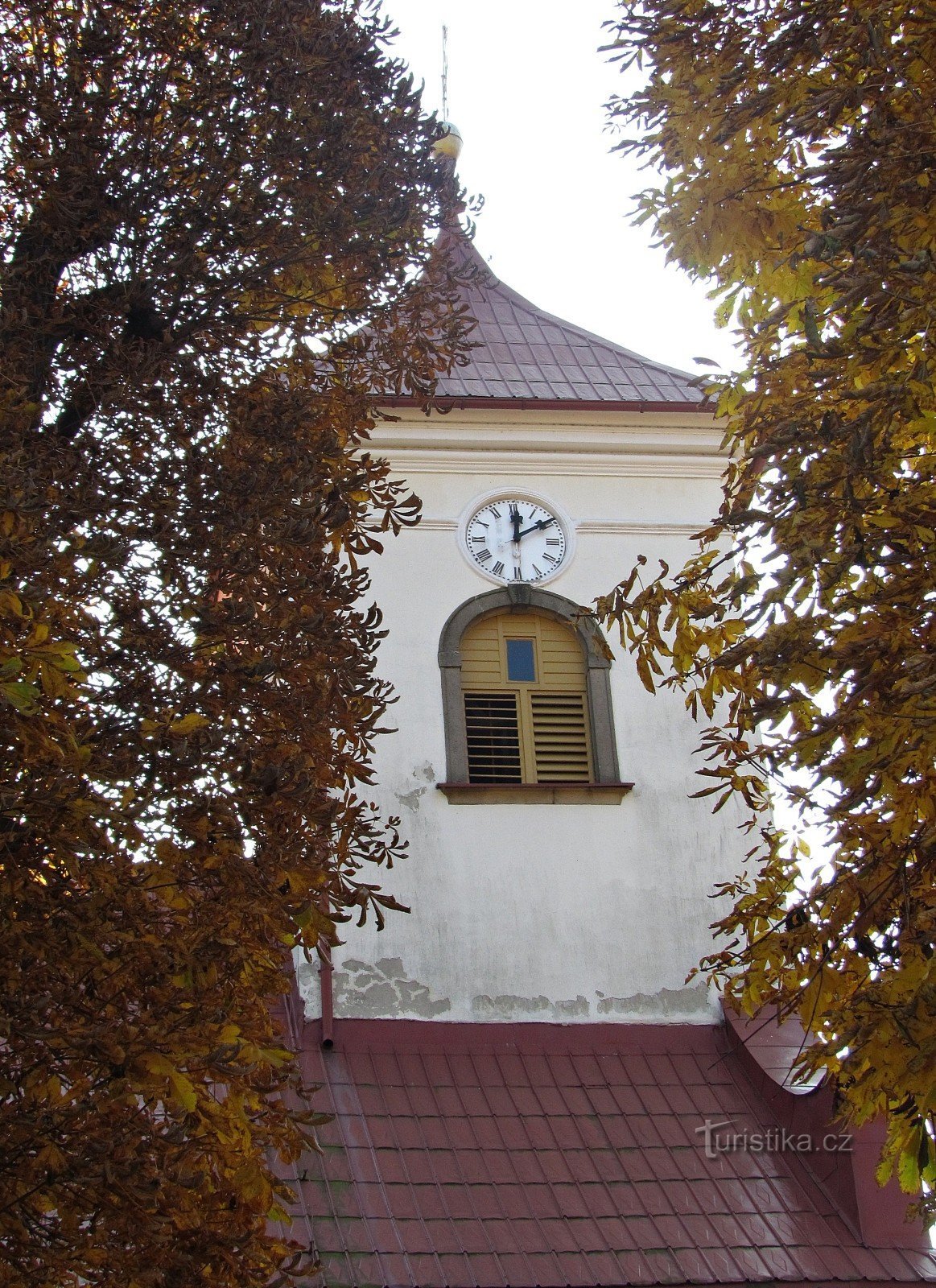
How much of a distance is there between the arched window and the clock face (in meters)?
0.21

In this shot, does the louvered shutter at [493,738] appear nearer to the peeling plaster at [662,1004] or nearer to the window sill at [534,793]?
the window sill at [534,793]

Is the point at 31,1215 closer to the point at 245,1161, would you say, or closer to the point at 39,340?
the point at 245,1161

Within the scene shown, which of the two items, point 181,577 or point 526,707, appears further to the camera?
point 526,707

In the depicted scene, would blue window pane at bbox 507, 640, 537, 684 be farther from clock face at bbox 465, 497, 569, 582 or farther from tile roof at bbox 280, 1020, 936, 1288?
tile roof at bbox 280, 1020, 936, 1288

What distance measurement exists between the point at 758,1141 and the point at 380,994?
2.55 m

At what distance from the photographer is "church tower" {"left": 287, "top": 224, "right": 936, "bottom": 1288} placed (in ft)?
28.5

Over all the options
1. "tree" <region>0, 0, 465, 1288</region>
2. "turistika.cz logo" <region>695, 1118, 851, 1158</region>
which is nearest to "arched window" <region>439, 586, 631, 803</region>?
"turistika.cz logo" <region>695, 1118, 851, 1158</region>

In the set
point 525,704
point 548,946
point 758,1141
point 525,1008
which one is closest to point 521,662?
point 525,704

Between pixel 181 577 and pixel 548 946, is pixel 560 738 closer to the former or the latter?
pixel 548 946

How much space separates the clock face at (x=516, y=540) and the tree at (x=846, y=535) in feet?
18.7

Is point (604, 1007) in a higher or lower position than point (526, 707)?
lower

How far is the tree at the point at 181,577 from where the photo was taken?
15.2 feet

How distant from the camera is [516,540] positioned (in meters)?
12.3

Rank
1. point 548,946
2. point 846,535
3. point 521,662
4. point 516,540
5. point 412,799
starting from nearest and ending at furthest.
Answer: point 846,535 < point 548,946 < point 412,799 < point 521,662 < point 516,540
